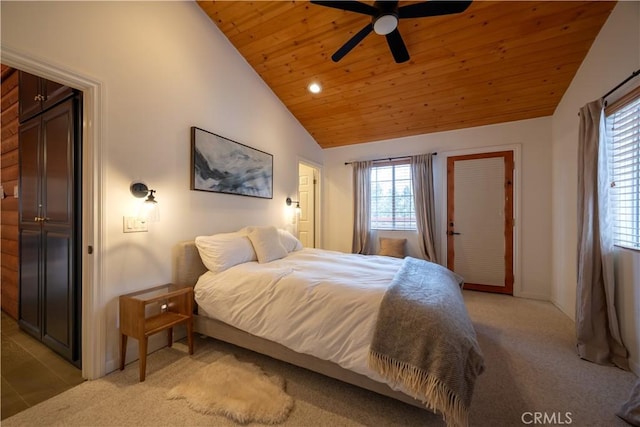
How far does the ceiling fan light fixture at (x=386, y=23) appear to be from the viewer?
6.53 ft

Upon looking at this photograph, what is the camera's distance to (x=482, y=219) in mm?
3916

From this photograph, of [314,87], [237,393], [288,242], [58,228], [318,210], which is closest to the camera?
[237,393]

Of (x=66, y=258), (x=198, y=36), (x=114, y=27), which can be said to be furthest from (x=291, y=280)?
(x=198, y=36)

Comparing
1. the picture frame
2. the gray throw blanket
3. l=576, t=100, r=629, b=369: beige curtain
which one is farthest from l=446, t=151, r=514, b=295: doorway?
the picture frame

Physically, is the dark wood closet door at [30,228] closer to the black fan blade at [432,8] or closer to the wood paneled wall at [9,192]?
the wood paneled wall at [9,192]

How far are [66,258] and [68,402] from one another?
1.04 metres

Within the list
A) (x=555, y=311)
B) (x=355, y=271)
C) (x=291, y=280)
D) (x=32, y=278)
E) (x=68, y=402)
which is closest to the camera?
(x=68, y=402)

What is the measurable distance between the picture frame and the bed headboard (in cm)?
63

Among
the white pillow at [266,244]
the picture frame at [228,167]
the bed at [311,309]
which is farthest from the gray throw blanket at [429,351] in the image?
the picture frame at [228,167]

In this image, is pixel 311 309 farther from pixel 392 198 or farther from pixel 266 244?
pixel 392 198

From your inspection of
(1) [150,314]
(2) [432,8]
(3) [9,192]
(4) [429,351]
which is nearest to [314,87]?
(2) [432,8]

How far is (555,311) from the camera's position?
3.14 m

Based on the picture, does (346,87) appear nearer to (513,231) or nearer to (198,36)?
(198,36)

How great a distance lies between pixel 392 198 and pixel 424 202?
0.58 meters
